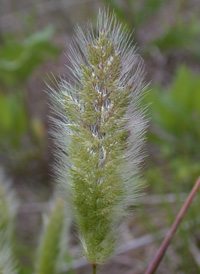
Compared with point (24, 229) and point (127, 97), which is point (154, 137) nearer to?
point (24, 229)

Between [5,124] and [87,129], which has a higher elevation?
[87,129]

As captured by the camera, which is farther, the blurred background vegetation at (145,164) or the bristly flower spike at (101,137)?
the blurred background vegetation at (145,164)

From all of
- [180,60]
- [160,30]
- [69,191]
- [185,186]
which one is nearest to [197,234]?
[185,186]

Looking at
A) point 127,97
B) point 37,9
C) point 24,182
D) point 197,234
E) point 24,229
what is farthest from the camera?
point 37,9

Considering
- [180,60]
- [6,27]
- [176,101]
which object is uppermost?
[6,27]

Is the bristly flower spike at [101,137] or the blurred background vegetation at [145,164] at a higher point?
the bristly flower spike at [101,137]
